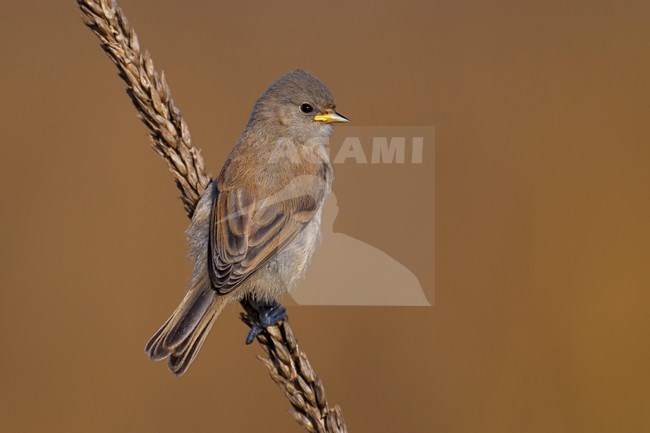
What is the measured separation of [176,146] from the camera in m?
1.92

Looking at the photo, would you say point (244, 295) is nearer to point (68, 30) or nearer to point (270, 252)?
point (270, 252)

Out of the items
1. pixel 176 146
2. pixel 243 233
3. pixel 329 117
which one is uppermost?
pixel 329 117

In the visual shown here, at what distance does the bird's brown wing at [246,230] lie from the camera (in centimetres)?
207

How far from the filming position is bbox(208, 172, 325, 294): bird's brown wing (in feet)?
6.78

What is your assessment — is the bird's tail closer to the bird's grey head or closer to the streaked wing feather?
the streaked wing feather

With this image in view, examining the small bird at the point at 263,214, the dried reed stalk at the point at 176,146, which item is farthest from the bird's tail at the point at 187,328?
the dried reed stalk at the point at 176,146

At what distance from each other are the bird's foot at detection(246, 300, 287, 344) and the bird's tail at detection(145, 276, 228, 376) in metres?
0.12

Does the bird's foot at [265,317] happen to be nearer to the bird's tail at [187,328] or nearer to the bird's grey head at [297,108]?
the bird's tail at [187,328]

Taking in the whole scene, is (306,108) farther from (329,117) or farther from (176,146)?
(176,146)

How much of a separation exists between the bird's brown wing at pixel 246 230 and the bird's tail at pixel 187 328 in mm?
53

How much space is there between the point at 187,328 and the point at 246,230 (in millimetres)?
342

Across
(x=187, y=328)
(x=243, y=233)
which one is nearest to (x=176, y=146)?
(x=243, y=233)

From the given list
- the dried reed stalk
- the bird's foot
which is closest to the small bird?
the bird's foot

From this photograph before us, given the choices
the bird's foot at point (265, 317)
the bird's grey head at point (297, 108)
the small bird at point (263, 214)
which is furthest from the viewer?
the bird's grey head at point (297, 108)
